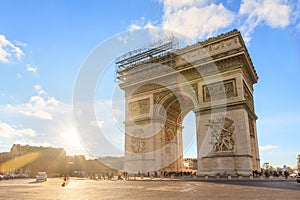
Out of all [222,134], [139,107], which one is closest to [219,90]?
[222,134]

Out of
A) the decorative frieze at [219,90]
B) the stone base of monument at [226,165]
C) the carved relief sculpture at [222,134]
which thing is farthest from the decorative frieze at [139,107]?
the stone base of monument at [226,165]

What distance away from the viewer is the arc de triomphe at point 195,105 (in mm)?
24328

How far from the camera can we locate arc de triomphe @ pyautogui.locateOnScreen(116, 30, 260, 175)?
24328 millimetres

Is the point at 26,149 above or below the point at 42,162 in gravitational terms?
above

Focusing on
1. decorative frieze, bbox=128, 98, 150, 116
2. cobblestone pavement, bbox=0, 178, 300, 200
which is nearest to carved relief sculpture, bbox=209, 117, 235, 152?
decorative frieze, bbox=128, 98, 150, 116

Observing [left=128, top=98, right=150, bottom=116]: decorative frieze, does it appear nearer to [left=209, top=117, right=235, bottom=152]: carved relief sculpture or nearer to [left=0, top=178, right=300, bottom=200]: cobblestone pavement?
[left=209, top=117, right=235, bottom=152]: carved relief sculpture

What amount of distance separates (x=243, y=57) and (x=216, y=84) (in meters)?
3.72

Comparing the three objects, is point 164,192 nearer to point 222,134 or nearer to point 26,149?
point 222,134

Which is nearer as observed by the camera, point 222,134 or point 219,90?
point 222,134

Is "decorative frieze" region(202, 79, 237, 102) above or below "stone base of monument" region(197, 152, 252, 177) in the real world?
above

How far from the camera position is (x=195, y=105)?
28250 mm

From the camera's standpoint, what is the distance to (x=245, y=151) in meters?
23.3

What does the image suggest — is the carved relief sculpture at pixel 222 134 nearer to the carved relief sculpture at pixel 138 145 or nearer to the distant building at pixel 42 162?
the carved relief sculpture at pixel 138 145

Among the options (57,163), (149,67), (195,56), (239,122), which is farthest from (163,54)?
(57,163)
